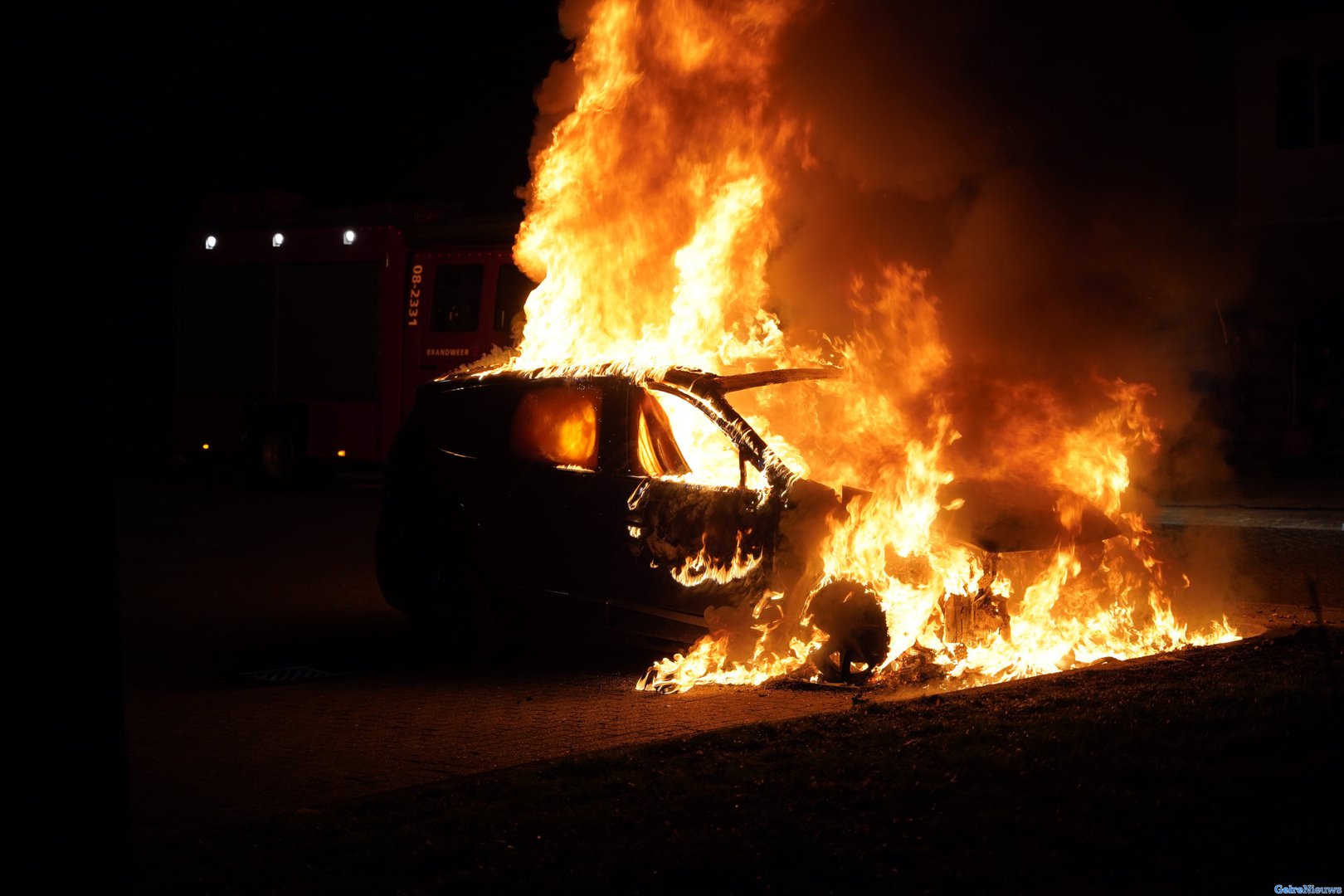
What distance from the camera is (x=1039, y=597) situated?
7.14m

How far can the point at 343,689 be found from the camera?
7.44 meters

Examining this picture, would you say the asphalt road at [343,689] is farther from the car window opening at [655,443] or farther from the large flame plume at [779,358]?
the car window opening at [655,443]

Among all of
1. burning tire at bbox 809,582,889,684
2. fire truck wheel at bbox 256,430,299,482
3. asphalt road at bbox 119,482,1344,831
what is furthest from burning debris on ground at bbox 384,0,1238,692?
fire truck wheel at bbox 256,430,299,482

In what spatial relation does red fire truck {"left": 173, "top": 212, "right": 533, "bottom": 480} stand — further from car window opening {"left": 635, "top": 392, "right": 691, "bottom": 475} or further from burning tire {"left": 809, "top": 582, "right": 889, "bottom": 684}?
burning tire {"left": 809, "top": 582, "right": 889, "bottom": 684}

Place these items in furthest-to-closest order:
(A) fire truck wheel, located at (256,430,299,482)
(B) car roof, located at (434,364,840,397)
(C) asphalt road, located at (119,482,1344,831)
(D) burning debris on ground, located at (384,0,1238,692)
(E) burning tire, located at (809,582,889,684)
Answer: (A) fire truck wheel, located at (256,430,299,482), (B) car roof, located at (434,364,840,397), (D) burning debris on ground, located at (384,0,1238,692), (E) burning tire, located at (809,582,889,684), (C) asphalt road, located at (119,482,1344,831)

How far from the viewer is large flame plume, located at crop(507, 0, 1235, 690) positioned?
23.0 feet

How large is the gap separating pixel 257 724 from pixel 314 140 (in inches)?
1360

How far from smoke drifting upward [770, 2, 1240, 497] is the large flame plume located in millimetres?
146

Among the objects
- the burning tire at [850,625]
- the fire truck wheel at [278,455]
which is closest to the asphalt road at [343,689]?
the burning tire at [850,625]

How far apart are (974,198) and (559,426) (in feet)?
16.9

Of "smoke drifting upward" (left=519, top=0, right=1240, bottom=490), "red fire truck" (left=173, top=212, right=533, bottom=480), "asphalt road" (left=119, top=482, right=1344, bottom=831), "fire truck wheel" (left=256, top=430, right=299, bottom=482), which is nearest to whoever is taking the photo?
"asphalt road" (left=119, top=482, right=1344, bottom=831)

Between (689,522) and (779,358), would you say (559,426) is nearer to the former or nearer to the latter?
(689,522)

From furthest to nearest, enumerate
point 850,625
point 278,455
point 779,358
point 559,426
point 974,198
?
point 278,455
point 974,198
point 779,358
point 559,426
point 850,625

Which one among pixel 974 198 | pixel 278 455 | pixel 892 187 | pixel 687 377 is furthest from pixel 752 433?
pixel 278 455
